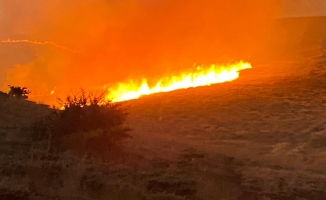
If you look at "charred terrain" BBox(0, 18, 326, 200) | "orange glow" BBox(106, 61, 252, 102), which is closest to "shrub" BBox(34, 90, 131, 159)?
"charred terrain" BBox(0, 18, 326, 200)

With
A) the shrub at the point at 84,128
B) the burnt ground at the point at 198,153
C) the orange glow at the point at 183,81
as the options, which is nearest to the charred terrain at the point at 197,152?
the burnt ground at the point at 198,153

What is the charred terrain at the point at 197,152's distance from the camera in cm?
777

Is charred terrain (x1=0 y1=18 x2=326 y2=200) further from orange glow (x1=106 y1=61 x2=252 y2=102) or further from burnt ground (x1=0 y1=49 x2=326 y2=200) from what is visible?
orange glow (x1=106 y1=61 x2=252 y2=102)

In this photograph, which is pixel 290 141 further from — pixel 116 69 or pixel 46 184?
pixel 116 69

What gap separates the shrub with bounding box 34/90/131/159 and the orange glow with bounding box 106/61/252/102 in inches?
460

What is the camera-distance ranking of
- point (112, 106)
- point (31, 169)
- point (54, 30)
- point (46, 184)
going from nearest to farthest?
point (46, 184), point (31, 169), point (112, 106), point (54, 30)

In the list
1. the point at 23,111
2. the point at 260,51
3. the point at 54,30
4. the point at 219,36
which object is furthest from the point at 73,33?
the point at 23,111

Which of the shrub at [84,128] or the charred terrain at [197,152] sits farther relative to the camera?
the shrub at [84,128]

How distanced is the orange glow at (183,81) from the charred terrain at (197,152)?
3377 millimetres

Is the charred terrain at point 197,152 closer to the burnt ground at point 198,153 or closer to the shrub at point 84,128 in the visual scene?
the burnt ground at point 198,153

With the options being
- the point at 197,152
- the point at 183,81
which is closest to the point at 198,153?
the point at 197,152

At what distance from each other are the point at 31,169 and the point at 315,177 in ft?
17.4

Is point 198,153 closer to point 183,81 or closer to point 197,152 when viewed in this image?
point 197,152

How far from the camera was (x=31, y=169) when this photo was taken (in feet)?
26.6
